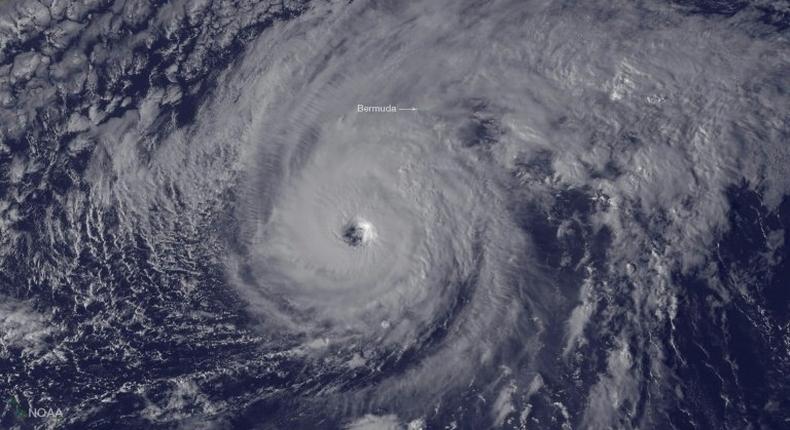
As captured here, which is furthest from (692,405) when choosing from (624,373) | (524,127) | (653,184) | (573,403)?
(524,127)

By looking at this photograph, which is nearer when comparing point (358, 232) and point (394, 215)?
point (394, 215)

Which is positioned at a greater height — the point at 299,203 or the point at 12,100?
the point at 12,100

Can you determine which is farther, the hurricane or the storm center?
the storm center

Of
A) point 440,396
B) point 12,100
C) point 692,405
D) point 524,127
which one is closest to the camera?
point 692,405

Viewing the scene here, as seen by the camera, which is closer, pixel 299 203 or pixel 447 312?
pixel 447 312

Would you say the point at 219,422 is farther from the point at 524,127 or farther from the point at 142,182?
the point at 524,127

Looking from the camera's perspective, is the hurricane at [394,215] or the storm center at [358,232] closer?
the hurricane at [394,215]

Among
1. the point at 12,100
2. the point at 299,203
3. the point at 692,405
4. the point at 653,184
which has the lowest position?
the point at 692,405

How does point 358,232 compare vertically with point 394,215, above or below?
below
